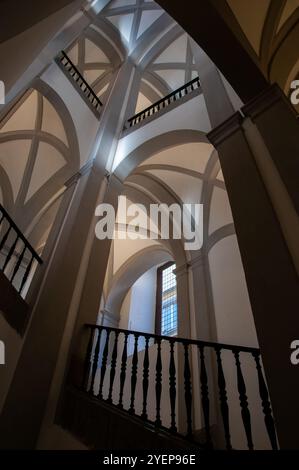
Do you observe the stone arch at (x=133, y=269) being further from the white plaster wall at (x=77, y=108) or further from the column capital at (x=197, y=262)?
the white plaster wall at (x=77, y=108)

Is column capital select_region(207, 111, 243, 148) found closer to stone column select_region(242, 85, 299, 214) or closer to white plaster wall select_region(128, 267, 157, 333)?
stone column select_region(242, 85, 299, 214)

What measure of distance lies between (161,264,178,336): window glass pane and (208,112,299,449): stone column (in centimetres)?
651

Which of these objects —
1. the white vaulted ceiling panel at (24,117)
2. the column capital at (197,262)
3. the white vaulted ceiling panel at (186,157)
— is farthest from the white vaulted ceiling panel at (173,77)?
the column capital at (197,262)

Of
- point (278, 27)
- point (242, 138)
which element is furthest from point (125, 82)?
point (242, 138)

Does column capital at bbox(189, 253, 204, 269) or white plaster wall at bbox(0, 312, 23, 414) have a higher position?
column capital at bbox(189, 253, 204, 269)

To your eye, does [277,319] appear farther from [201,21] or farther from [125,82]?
[125,82]

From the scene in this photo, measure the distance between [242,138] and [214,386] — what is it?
168 inches

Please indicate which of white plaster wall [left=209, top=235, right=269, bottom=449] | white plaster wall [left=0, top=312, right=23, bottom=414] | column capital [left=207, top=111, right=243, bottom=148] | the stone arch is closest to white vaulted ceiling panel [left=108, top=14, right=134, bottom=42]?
the stone arch

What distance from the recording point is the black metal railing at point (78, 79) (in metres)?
8.11

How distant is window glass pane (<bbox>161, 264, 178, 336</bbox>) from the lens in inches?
376

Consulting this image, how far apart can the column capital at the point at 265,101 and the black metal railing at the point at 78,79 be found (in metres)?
5.45

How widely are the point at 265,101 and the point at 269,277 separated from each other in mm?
2187

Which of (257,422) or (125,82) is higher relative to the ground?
(125,82)
